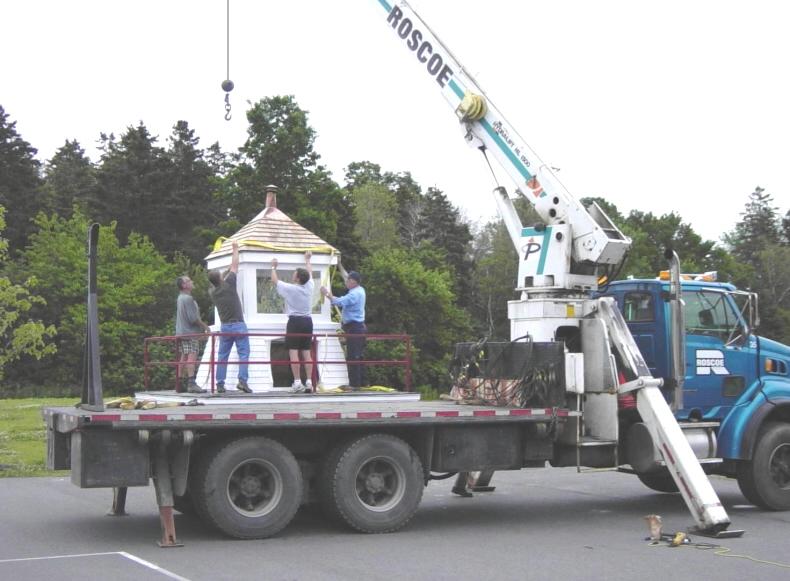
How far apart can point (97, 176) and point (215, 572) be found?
64.0m

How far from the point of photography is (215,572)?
9.45 m

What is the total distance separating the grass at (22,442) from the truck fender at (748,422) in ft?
35.9

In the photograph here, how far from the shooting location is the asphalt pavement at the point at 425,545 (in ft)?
31.6

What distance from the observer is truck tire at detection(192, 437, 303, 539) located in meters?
11.0

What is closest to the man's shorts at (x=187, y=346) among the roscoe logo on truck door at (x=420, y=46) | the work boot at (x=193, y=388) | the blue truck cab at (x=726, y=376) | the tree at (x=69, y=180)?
the work boot at (x=193, y=388)

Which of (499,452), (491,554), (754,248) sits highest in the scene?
(754,248)

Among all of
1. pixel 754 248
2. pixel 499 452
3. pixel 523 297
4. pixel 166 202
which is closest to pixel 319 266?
pixel 523 297

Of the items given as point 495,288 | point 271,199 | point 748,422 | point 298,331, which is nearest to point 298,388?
point 298,331

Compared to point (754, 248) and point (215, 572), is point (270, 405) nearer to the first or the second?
point (215, 572)

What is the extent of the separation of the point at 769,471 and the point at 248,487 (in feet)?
22.7

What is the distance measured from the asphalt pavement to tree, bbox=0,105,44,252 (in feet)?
163

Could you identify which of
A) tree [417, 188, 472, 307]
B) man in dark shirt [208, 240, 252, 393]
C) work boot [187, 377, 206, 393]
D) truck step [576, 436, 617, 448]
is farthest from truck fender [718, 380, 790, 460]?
tree [417, 188, 472, 307]

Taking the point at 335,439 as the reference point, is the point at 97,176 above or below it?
above

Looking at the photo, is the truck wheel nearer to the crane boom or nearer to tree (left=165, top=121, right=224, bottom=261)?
the crane boom
